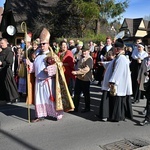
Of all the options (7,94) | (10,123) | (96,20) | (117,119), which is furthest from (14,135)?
(96,20)

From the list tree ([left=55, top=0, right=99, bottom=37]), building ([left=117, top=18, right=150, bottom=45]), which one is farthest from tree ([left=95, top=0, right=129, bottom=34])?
building ([left=117, top=18, right=150, bottom=45])

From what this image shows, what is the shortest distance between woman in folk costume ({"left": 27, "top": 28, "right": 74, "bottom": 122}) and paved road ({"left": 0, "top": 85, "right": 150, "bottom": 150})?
0.32 m

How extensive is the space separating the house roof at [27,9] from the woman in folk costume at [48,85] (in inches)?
937

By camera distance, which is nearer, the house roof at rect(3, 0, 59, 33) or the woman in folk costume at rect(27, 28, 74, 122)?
the woman in folk costume at rect(27, 28, 74, 122)

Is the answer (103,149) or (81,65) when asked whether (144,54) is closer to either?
(81,65)

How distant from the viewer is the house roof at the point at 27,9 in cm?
3057

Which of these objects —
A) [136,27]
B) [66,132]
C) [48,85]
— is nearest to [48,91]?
[48,85]

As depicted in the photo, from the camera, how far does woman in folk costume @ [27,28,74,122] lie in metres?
6.45

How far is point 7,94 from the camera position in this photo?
27.9 ft

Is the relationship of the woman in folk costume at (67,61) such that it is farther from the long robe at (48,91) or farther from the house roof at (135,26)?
the house roof at (135,26)

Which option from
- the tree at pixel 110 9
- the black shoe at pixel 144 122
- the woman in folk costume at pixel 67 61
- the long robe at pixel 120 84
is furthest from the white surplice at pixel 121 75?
the tree at pixel 110 9

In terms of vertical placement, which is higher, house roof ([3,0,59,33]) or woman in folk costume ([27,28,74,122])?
house roof ([3,0,59,33])

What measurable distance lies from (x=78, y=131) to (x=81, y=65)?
200cm

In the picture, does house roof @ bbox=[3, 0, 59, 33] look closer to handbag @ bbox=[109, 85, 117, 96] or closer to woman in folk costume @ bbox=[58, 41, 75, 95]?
woman in folk costume @ bbox=[58, 41, 75, 95]
